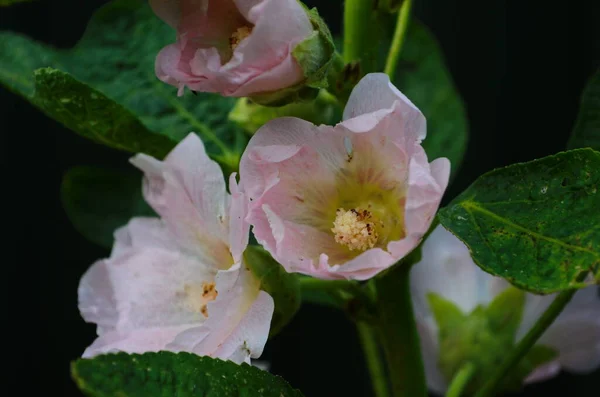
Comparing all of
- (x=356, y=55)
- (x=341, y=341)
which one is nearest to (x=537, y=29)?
(x=341, y=341)

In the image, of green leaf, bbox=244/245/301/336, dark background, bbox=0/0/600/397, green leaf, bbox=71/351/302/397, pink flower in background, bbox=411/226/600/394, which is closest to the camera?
green leaf, bbox=71/351/302/397

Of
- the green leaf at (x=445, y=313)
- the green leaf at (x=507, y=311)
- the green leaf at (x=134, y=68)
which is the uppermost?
the green leaf at (x=134, y=68)

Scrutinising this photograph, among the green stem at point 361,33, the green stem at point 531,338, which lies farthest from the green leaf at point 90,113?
the green stem at point 531,338

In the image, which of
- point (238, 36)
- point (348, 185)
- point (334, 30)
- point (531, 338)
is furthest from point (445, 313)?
point (334, 30)

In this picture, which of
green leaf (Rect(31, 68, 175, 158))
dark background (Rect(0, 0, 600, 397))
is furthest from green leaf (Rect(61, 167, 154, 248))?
dark background (Rect(0, 0, 600, 397))

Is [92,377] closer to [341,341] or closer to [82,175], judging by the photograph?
[82,175]

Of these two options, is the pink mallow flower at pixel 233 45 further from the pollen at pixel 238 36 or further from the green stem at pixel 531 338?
the green stem at pixel 531 338

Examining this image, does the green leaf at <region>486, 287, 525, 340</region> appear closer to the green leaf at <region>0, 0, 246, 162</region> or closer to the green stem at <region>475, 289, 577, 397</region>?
the green stem at <region>475, 289, 577, 397</region>
